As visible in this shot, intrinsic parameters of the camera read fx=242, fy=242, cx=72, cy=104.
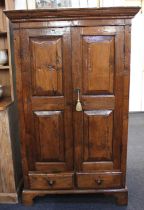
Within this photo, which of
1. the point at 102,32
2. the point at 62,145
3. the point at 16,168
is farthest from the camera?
the point at 16,168

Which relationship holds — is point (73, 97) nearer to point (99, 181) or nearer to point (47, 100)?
point (47, 100)

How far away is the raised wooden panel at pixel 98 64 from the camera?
1764 millimetres

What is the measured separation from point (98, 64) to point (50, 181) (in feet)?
3.41

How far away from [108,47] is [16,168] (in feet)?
4.42

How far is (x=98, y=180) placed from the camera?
2.01 meters

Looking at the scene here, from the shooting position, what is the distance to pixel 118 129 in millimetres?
1926


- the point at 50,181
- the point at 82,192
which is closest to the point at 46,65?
the point at 50,181

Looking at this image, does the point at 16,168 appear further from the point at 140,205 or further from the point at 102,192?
the point at 140,205

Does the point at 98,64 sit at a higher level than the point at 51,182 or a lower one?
higher

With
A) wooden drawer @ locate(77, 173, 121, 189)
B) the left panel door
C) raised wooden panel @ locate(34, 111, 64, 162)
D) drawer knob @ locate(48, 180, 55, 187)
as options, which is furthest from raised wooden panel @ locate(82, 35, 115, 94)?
drawer knob @ locate(48, 180, 55, 187)

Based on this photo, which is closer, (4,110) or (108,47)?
(108,47)

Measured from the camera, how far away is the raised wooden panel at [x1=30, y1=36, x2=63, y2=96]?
5.85ft

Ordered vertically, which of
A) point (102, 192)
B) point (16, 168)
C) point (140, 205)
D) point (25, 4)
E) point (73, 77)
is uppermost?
point (25, 4)

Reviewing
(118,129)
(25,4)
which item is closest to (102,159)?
(118,129)
